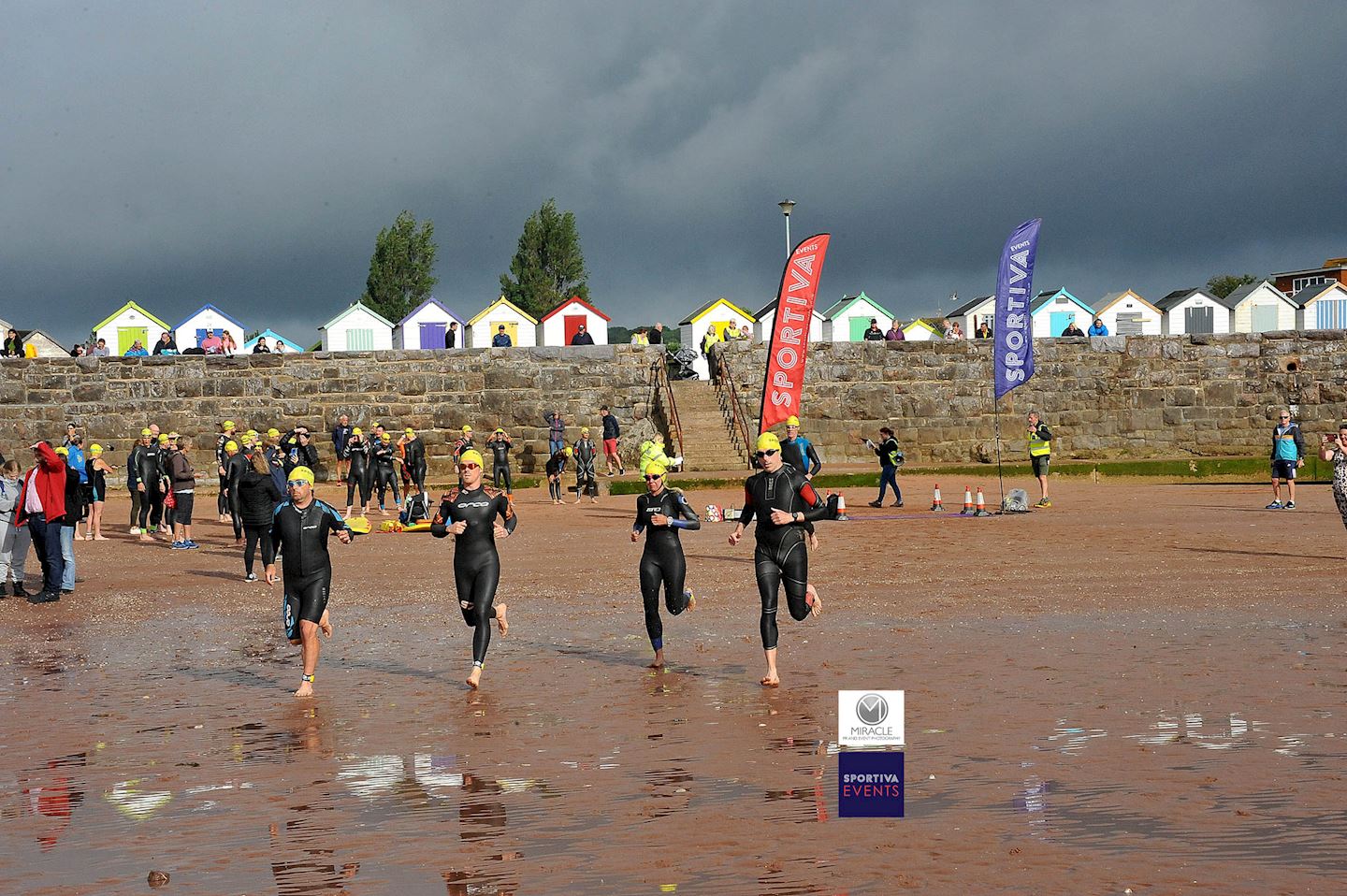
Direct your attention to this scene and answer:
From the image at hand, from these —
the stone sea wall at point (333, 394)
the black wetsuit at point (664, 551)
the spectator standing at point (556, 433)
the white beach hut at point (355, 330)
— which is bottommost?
the black wetsuit at point (664, 551)

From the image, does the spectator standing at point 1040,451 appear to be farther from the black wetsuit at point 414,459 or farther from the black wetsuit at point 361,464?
the black wetsuit at point 361,464

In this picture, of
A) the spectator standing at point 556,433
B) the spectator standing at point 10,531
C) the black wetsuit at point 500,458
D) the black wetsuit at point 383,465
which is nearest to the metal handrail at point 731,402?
the spectator standing at point 556,433

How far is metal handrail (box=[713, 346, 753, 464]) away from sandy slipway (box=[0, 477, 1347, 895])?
59.1 ft

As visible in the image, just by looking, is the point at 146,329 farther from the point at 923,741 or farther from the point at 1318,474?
the point at 923,741

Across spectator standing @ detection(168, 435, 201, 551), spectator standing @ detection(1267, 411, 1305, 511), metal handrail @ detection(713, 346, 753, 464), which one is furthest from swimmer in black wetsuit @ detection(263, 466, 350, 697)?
metal handrail @ detection(713, 346, 753, 464)

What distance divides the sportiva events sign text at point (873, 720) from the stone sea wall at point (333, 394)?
88.8 ft

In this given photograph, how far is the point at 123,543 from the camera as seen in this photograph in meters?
21.1

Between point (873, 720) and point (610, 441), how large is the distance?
2519 centimetres

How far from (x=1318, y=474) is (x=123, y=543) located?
2520cm

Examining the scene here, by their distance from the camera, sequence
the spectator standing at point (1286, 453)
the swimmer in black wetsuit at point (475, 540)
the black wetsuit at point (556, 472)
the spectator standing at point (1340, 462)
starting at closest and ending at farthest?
Result: the swimmer in black wetsuit at point (475, 540)
the spectator standing at point (1340, 462)
the spectator standing at point (1286, 453)
the black wetsuit at point (556, 472)

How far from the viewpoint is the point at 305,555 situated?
32.1 ft

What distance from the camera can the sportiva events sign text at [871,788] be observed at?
627 cm

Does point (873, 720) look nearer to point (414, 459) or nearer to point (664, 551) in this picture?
point (664, 551)

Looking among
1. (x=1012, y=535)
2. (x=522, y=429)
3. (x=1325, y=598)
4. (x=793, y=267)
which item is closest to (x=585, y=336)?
(x=522, y=429)
